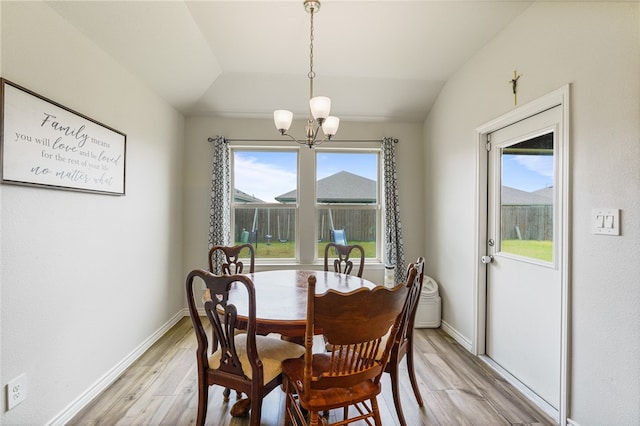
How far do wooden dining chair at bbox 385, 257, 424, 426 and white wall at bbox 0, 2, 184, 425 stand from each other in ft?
6.43

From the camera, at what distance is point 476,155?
2.70 m

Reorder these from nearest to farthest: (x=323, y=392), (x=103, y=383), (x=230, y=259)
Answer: (x=323, y=392)
(x=103, y=383)
(x=230, y=259)

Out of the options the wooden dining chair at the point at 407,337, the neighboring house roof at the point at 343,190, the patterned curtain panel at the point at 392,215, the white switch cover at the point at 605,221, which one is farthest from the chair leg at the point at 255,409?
the neighboring house roof at the point at 343,190

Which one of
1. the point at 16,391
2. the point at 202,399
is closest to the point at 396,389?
the point at 202,399

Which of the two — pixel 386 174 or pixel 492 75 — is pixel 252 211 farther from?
pixel 492 75

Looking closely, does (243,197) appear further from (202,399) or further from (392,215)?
(202,399)

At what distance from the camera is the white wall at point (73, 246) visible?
1.54 metres

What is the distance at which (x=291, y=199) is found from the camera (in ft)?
12.6

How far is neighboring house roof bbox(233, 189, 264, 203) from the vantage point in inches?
150

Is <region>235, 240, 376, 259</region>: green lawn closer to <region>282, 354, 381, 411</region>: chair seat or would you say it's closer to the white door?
the white door

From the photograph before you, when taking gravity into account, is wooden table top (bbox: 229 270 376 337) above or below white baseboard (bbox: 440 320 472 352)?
above

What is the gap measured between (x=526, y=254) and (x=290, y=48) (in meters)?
2.66

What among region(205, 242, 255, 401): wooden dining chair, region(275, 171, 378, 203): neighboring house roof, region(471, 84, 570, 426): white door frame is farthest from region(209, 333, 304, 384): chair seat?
region(275, 171, 378, 203): neighboring house roof

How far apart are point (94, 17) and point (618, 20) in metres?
3.01
